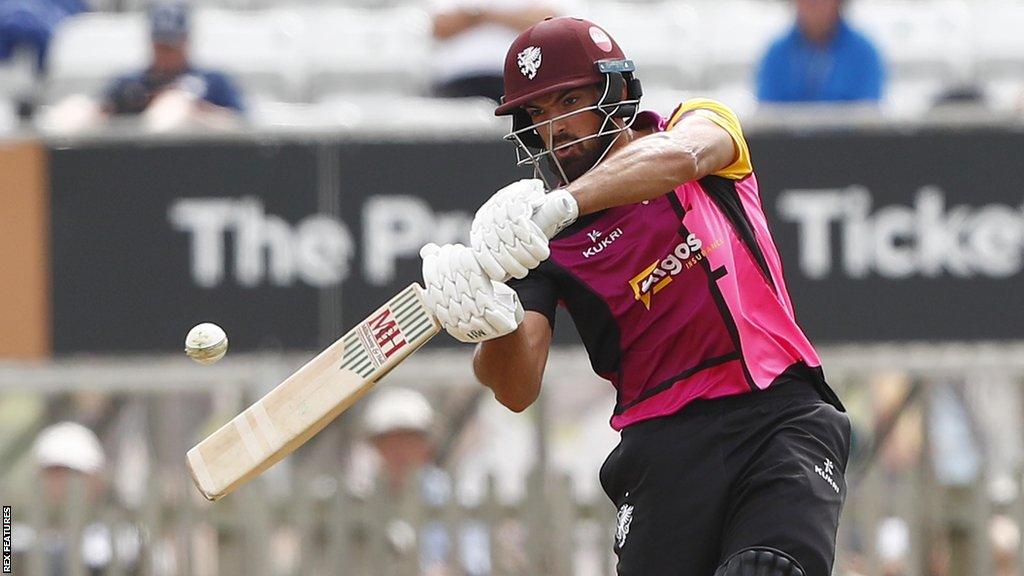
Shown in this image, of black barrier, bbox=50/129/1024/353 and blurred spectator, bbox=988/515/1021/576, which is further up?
black barrier, bbox=50/129/1024/353

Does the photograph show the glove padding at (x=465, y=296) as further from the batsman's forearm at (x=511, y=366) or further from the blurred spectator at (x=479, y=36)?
the blurred spectator at (x=479, y=36)

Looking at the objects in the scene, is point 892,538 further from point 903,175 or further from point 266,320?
point 266,320

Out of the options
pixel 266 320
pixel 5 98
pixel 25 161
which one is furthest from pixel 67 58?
pixel 266 320

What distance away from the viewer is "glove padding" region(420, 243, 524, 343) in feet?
13.0

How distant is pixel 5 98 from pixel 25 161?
5.95 ft

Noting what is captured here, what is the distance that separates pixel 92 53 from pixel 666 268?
708 centimetres

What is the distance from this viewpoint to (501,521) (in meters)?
7.54

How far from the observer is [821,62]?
8.79 meters

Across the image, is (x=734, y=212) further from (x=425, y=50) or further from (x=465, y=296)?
(x=425, y=50)

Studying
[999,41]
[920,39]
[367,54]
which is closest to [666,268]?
[367,54]

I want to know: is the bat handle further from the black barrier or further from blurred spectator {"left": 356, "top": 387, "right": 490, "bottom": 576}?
the black barrier

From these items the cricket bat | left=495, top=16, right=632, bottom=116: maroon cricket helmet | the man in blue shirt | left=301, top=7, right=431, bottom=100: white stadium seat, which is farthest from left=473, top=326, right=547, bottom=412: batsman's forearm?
left=301, top=7, right=431, bottom=100: white stadium seat

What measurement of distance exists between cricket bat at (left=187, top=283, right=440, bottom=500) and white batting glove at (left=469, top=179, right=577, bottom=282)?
0.30 m

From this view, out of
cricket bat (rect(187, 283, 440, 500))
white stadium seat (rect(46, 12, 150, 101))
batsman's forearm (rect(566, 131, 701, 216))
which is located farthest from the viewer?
white stadium seat (rect(46, 12, 150, 101))
